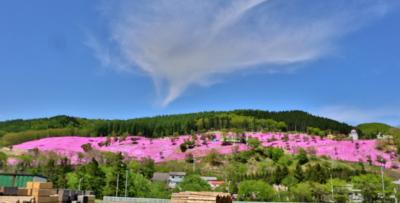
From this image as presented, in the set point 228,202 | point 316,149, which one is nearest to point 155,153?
point 316,149

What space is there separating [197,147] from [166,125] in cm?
4195

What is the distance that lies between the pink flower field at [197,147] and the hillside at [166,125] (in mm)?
20337

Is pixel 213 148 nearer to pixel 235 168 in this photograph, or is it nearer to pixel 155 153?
pixel 155 153

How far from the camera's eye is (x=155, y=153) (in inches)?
3708

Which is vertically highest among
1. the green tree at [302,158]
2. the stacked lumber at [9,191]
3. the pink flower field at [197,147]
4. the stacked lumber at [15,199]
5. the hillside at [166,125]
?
the hillside at [166,125]

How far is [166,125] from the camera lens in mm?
142750

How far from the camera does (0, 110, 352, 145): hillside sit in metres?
129

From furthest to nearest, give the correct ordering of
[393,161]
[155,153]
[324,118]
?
[324,118]
[155,153]
[393,161]

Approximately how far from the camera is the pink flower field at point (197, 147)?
89031mm

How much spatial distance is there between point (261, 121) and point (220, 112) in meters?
31.5

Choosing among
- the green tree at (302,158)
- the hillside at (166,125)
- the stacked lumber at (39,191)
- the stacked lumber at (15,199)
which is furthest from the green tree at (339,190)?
the hillside at (166,125)

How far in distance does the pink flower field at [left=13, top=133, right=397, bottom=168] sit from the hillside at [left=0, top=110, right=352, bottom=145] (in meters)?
20.3

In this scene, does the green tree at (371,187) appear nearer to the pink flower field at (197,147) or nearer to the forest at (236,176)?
the forest at (236,176)

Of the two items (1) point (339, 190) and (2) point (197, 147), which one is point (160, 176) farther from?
Answer: (1) point (339, 190)
